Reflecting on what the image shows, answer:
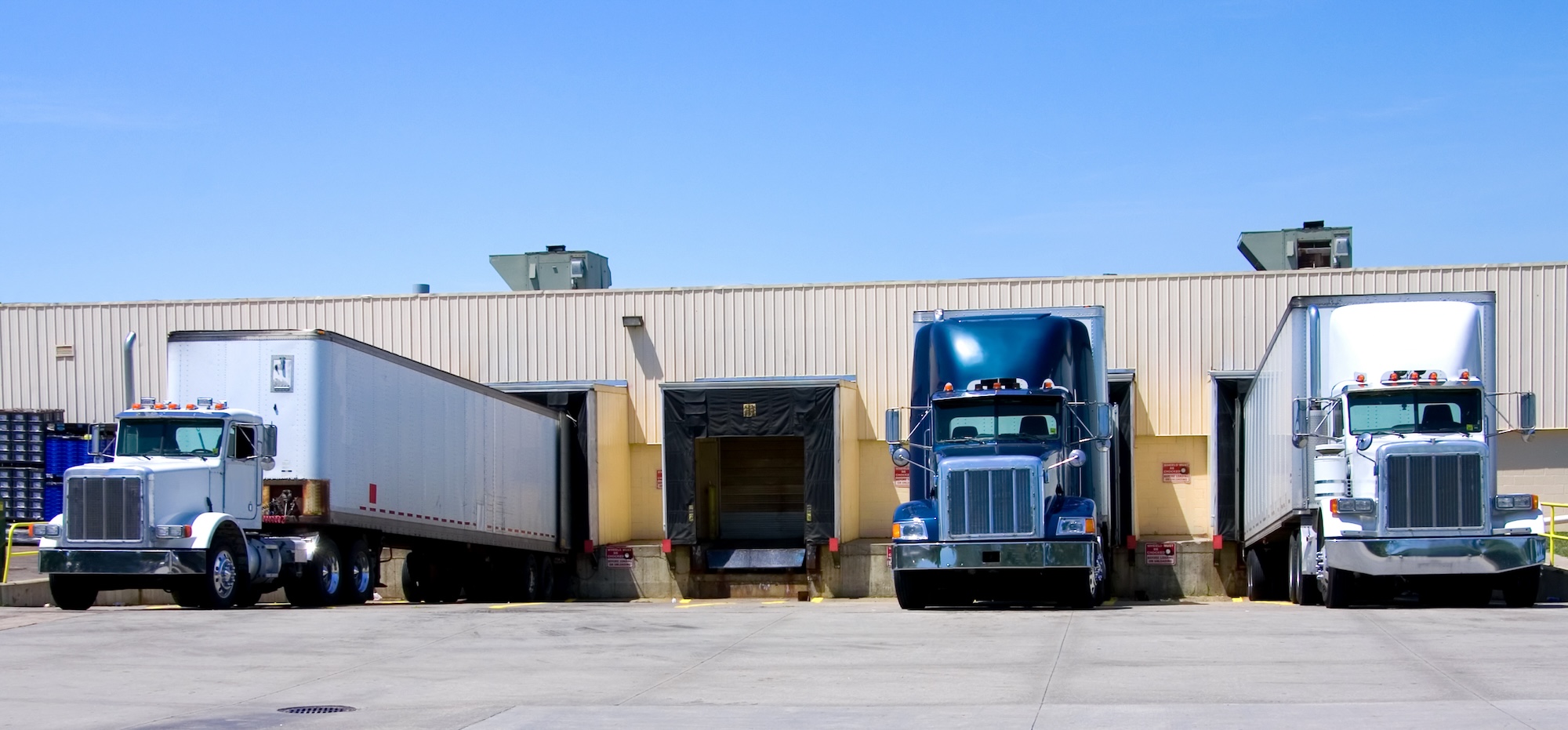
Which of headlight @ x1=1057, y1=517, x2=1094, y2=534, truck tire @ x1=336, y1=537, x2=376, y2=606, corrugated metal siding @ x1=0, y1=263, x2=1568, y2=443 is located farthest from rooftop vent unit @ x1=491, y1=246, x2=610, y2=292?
headlight @ x1=1057, y1=517, x2=1094, y2=534

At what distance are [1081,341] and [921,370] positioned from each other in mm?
2401

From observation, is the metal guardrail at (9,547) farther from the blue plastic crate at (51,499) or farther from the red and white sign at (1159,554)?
the red and white sign at (1159,554)

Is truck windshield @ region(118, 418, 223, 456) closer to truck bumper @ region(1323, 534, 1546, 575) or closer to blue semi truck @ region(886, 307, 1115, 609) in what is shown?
blue semi truck @ region(886, 307, 1115, 609)

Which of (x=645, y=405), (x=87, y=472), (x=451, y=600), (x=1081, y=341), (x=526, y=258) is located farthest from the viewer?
(x=526, y=258)

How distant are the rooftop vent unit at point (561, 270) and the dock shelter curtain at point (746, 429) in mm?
9501

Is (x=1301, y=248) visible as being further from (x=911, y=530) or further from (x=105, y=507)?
(x=105, y=507)

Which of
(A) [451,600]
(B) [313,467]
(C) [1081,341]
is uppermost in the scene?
(C) [1081,341]

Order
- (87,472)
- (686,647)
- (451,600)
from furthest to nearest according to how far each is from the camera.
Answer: (451,600) < (87,472) < (686,647)

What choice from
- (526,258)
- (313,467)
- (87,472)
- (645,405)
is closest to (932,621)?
(313,467)

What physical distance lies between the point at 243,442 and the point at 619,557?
11.8 m

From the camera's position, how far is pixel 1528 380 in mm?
32906

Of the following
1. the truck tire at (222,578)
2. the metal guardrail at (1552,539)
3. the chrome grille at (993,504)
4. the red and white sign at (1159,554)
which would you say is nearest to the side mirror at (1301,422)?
the chrome grille at (993,504)

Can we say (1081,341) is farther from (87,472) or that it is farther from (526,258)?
(526,258)

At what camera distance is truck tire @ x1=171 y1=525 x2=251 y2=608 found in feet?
71.3
